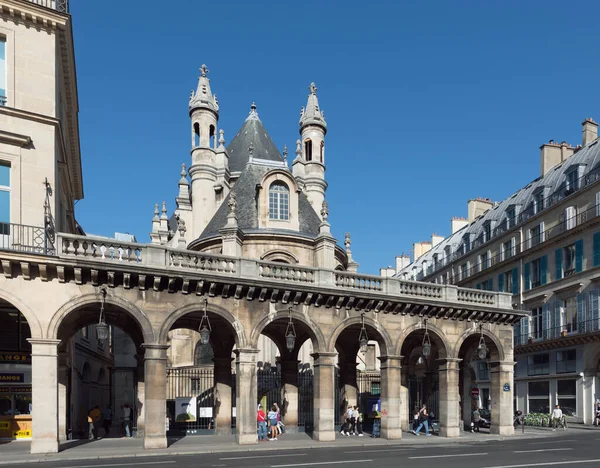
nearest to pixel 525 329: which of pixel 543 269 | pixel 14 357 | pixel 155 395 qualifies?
pixel 543 269

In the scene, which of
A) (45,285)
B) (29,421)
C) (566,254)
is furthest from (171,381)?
(566,254)

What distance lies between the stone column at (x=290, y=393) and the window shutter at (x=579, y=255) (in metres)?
21.0

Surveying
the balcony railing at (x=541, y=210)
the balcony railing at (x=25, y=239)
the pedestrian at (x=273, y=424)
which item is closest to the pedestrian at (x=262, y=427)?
the pedestrian at (x=273, y=424)

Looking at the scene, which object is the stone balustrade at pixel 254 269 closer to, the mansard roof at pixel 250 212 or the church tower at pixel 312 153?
the mansard roof at pixel 250 212

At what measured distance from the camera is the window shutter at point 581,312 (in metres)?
38.0

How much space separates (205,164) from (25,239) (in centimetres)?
2339

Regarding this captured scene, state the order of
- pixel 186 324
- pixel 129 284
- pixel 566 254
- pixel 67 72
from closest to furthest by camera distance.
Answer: pixel 129 284
pixel 67 72
pixel 186 324
pixel 566 254

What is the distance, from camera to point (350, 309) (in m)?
25.5

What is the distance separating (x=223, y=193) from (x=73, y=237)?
858 inches

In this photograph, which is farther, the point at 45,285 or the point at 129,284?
the point at 129,284

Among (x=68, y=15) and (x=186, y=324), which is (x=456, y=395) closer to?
(x=186, y=324)

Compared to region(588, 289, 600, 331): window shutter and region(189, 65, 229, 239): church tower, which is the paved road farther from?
region(189, 65, 229, 239): church tower

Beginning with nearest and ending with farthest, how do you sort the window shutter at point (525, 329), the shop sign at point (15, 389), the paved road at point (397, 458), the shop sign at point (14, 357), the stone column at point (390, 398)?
the paved road at point (397, 458), the shop sign at point (14, 357), the shop sign at point (15, 389), the stone column at point (390, 398), the window shutter at point (525, 329)

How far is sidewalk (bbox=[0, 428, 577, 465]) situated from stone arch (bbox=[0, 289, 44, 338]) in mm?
3699
